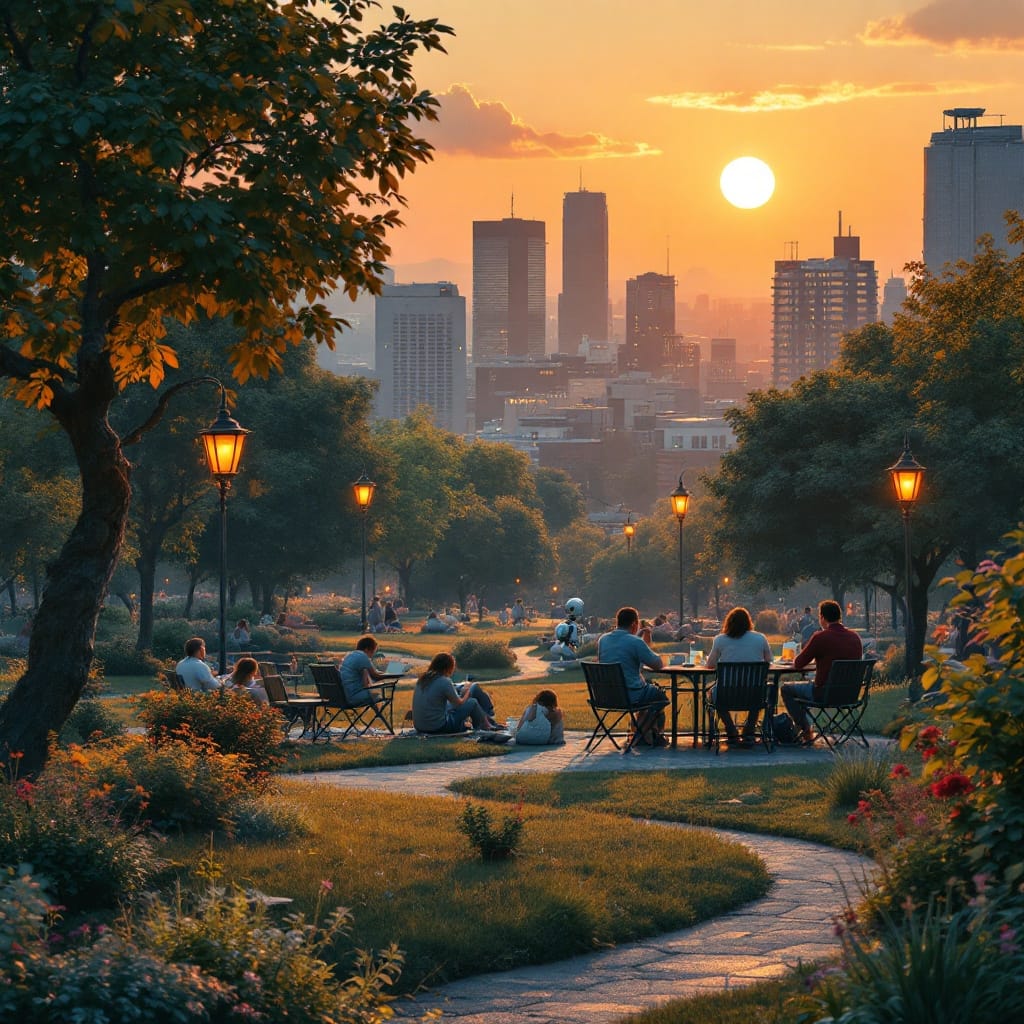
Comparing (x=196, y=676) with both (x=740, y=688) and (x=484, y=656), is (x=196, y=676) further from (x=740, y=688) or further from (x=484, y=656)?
(x=484, y=656)

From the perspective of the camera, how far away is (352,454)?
→ 50250 millimetres

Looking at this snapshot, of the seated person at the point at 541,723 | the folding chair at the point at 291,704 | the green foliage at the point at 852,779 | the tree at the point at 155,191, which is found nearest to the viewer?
the tree at the point at 155,191

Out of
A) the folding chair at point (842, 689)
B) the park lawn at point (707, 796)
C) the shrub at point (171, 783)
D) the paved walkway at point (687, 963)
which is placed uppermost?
the folding chair at point (842, 689)

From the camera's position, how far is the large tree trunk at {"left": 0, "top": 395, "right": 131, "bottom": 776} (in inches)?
435

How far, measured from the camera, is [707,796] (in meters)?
13.7

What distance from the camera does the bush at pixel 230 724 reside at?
13.5m

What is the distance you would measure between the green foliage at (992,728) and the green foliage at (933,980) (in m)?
0.72

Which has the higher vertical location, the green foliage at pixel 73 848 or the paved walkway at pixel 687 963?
the green foliage at pixel 73 848

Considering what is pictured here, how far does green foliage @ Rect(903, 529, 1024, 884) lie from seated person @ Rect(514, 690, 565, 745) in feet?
37.1

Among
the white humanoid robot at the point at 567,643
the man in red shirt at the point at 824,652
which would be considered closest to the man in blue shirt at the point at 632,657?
the man in red shirt at the point at 824,652

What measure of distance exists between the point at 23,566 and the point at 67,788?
34.5m

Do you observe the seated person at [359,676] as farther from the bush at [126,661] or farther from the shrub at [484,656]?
the shrub at [484,656]

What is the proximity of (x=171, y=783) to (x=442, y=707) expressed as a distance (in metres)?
8.13

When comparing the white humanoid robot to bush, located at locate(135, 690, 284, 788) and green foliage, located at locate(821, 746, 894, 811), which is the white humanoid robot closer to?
bush, located at locate(135, 690, 284, 788)
